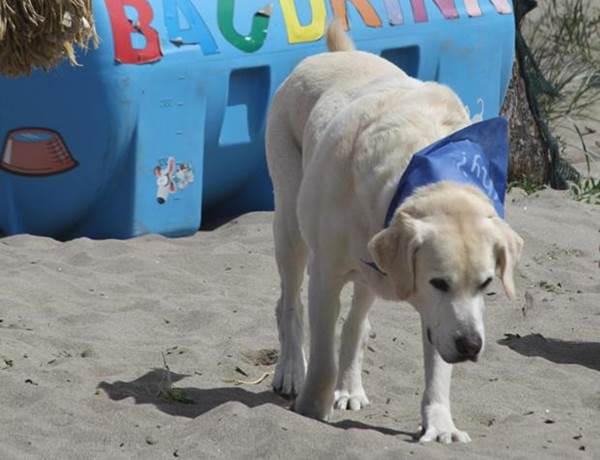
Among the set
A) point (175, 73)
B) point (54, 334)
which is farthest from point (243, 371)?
point (175, 73)

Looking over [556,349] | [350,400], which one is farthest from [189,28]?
[350,400]

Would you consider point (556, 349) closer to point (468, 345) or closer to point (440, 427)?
point (440, 427)

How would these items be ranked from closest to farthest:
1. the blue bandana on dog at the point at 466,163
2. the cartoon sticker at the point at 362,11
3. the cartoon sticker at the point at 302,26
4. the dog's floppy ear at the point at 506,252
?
1. the dog's floppy ear at the point at 506,252
2. the blue bandana on dog at the point at 466,163
3. the cartoon sticker at the point at 302,26
4. the cartoon sticker at the point at 362,11

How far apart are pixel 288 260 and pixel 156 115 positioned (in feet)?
7.38

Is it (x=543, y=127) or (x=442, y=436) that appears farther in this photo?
(x=543, y=127)

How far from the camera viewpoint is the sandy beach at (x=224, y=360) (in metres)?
4.61

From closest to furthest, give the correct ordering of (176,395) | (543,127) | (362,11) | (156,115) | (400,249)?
(400,249), (176,395), (156,115), (362,11), (543,127)

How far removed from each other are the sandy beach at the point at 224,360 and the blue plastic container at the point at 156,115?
0.25m

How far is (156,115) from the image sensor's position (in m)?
7.63

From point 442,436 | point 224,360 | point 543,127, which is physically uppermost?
point 442,436

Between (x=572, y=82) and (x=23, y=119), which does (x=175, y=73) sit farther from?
(x=572, y=82)

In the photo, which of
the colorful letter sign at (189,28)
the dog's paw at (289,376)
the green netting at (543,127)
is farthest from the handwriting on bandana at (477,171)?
the green netting at (543,127)

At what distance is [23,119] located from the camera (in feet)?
24.8

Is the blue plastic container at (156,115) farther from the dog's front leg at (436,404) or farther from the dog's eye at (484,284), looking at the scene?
the dog's eye at (484,284)
